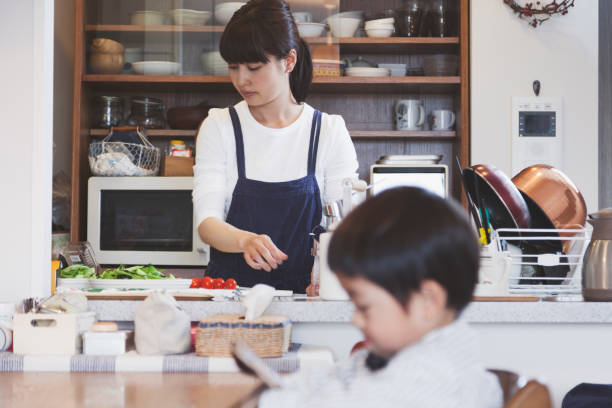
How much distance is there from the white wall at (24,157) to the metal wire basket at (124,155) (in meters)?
1.86

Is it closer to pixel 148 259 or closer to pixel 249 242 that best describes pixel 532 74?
pixel 148 259

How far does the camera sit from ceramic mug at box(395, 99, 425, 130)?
3.61 metres

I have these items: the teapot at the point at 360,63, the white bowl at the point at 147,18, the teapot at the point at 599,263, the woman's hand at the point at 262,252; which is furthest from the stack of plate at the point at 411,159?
the teapot at the point at 599,263

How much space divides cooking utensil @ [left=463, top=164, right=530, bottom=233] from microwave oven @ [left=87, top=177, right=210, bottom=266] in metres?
1.88

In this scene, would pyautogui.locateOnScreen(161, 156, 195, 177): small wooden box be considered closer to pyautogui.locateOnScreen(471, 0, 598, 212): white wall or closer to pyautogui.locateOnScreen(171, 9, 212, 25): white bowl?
pyautogui.locateOnScreen(171, 9, 212, 25): white bowl

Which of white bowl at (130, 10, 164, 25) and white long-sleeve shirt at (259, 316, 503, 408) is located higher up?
white bowl at (130, 10, 164, 25)

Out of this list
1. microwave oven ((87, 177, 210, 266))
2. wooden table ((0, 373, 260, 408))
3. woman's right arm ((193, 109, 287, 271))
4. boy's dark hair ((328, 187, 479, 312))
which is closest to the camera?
boy's dark hair ((328, 187, 479, 312))

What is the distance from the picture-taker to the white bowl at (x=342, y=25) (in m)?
3.54

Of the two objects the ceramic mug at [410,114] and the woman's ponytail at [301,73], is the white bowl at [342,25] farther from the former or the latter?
the woman's ponytail at [301,73]

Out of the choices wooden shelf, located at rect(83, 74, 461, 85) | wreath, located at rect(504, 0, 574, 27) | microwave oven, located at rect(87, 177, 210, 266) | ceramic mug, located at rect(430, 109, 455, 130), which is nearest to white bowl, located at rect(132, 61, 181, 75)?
wooden shelf, located at rect(83, 74, 461, 85)

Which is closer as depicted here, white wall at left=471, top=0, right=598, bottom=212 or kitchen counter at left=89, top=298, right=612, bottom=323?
kitchen counter at left=89, top=298, right=612, bottom=323

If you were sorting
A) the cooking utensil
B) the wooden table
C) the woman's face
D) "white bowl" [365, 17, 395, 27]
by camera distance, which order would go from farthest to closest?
1. "white bowl" [365, 17, 395, 27]
2. the woman's face
3. the cooking utensil
4. the wooden table

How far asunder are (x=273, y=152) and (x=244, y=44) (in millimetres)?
312

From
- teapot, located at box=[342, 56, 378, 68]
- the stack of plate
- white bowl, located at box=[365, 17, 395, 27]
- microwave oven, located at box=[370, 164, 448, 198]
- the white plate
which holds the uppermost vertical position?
white bowl, located at box=[365, 17, 395, 27]
